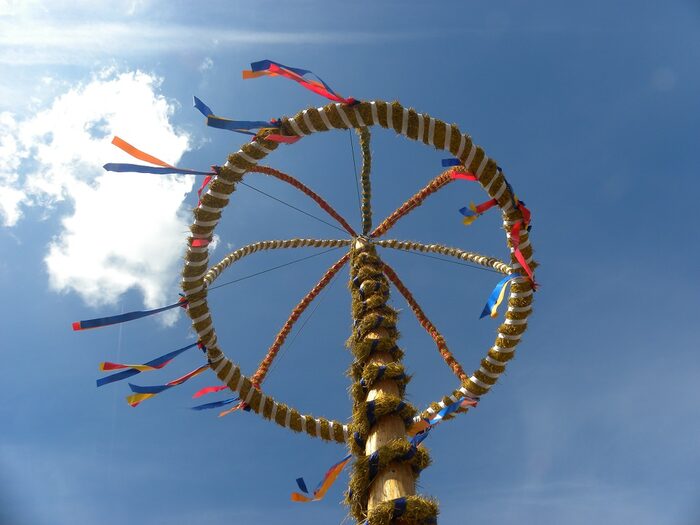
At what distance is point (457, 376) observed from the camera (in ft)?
27.8

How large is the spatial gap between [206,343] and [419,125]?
452cm

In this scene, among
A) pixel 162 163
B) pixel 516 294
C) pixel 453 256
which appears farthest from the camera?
pixel 453 256

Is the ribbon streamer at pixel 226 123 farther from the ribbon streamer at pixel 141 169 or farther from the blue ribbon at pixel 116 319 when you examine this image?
the blue ribbon at pixel 116 319

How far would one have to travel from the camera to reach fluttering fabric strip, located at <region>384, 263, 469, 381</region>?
28.0 feet

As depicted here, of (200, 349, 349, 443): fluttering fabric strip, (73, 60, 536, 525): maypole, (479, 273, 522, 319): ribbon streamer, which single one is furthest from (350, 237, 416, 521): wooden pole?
(200, 349, 349, 443): fluttering fabric strip

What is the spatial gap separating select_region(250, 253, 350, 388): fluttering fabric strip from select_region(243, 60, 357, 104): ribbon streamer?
5476mm

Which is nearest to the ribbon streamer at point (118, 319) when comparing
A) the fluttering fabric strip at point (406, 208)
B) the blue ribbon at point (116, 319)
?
the blue ribbon at point (116, 319)

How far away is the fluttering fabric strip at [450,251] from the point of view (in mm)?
8867

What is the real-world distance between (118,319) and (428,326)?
6.39 metres

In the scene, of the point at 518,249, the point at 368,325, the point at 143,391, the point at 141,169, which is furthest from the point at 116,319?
the point at 518,249

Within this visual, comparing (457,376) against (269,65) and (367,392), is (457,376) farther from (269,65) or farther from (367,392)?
(269,65)

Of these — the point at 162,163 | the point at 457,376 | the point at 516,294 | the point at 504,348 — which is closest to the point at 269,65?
the point at 162,163

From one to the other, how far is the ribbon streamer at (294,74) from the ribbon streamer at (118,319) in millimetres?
3448

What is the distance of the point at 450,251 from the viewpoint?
10.8 metres
